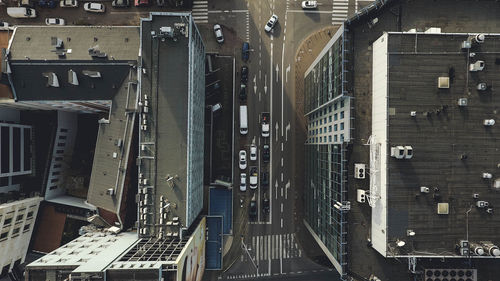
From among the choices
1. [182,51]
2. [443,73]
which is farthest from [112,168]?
[443,73]

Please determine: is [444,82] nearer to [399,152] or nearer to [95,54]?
[399,152]

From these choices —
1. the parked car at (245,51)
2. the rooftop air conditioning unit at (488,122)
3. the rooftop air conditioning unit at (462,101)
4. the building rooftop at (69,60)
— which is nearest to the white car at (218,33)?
the parked car at (245,51)

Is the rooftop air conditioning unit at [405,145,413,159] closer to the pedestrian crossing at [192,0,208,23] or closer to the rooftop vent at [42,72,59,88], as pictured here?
the pedestrian crossing at [192,0,208,23]

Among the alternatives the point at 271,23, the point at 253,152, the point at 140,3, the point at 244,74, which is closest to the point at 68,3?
the point at 140,3

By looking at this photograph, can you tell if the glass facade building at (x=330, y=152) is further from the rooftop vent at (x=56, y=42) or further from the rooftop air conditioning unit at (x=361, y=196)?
the rooftop vent at (x=56, y=42)

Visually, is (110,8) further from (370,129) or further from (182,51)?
(370,129)

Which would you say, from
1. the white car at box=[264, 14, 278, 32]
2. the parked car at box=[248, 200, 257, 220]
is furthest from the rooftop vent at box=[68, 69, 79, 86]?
the parked car at box=[248, 200, 257, 220]
